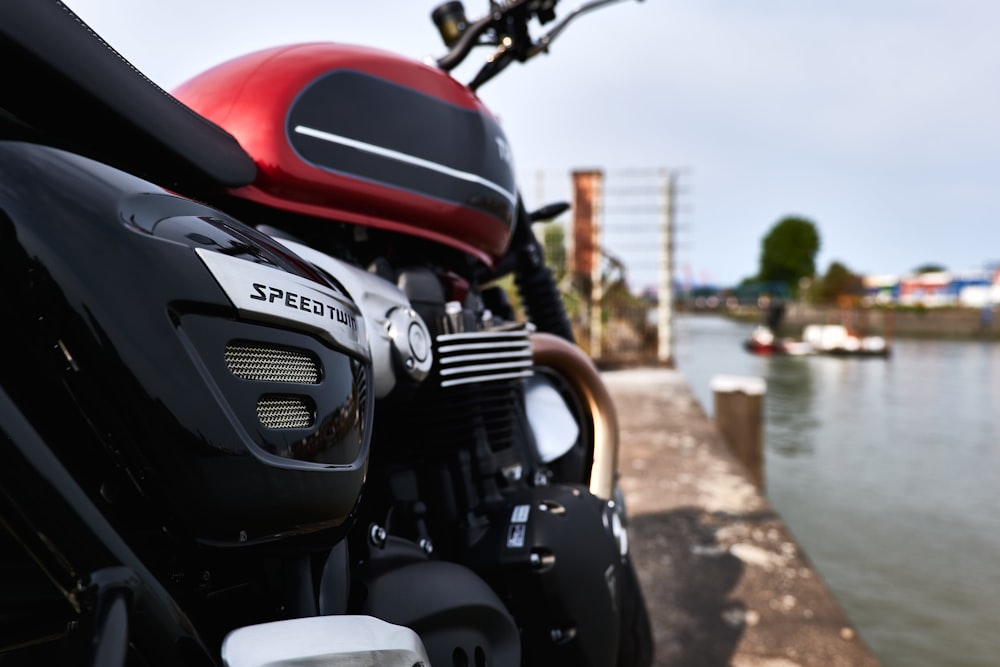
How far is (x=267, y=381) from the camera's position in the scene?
0.61m

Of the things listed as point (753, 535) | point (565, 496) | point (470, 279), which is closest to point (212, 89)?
point (470, 279)

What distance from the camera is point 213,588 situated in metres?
0.62

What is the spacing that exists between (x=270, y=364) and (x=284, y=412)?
45 millimetres

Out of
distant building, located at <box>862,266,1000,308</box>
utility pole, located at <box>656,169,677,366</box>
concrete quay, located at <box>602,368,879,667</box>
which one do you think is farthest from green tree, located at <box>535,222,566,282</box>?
distant building, located at <box>862,266,1000,308</box>

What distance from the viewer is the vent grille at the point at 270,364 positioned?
584 millimetres

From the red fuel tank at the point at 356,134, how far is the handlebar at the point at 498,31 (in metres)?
0.41

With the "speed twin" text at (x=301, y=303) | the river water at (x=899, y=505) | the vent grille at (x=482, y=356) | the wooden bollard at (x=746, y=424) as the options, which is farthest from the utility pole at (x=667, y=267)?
the "speed twin" text at (x=301, y=303)

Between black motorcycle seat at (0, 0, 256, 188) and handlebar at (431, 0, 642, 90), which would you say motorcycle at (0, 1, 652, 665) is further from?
handlebar at (431, 0, 642, 90)

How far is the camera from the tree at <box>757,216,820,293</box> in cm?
5512

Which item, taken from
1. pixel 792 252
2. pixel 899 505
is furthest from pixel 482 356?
pixel 792 252

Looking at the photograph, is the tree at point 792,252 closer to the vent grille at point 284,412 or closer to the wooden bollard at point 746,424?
the wooden bollard at point 746,424

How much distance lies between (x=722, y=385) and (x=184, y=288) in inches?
197

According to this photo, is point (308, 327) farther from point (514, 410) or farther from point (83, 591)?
point (514, 410)

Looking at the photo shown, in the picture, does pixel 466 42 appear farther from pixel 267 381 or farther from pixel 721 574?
pixel 721 574
